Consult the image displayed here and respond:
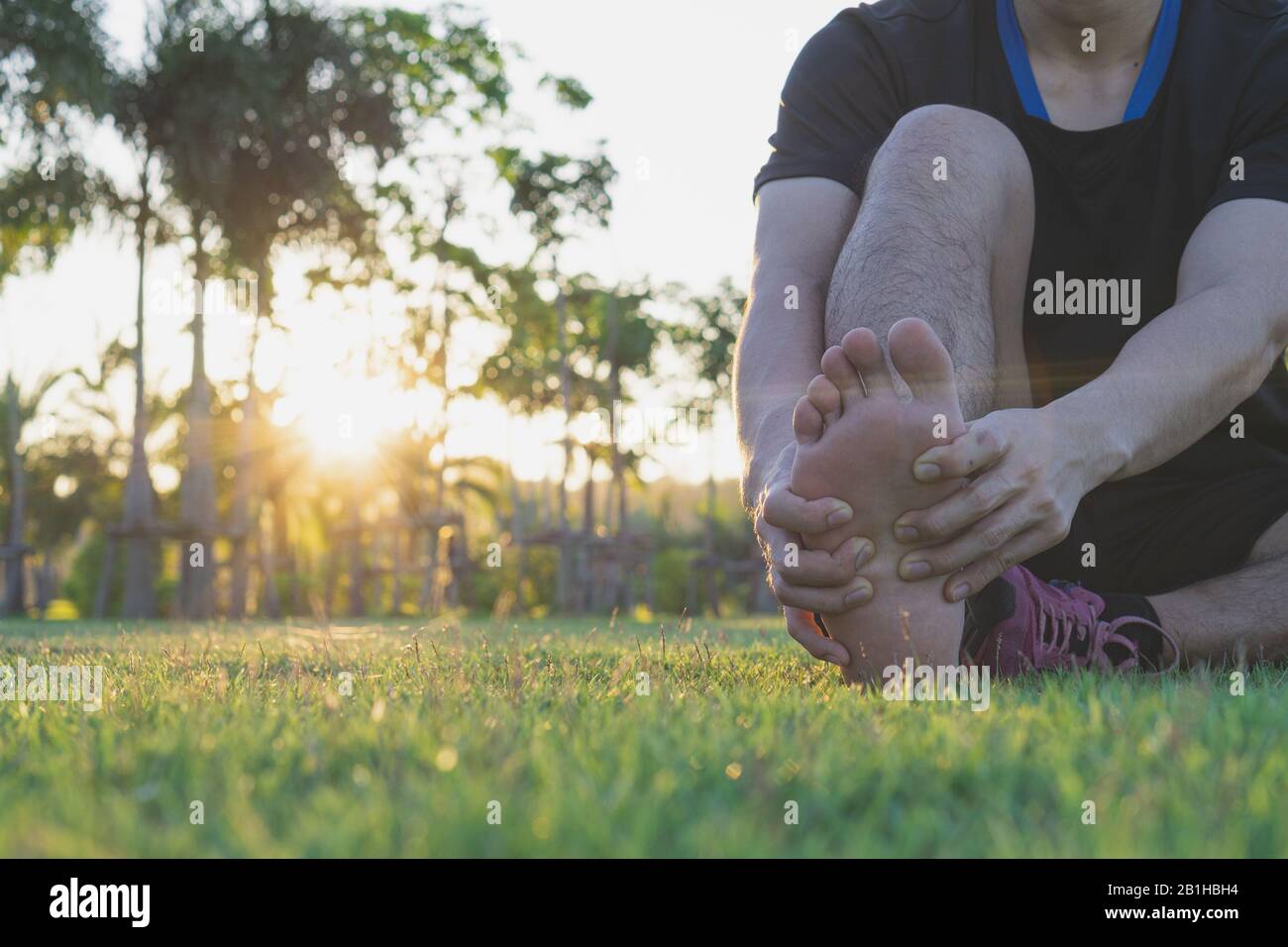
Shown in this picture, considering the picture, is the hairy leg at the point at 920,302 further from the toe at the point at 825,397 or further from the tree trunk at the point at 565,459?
the tree trunk at the point at 565,459

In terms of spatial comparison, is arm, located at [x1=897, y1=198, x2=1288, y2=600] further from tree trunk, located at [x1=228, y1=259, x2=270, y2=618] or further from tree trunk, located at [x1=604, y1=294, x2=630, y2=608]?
tree trunk, located at [x1=604, y1=294, x2=630, y2=608]

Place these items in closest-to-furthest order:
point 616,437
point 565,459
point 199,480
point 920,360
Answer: point 920,360 → point 199,480 → point 565,459 → point 616,437

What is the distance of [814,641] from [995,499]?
451mm

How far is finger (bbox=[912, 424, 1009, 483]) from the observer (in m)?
1.73

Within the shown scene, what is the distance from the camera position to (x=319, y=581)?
3256 cm

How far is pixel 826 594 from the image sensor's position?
6.29 feet

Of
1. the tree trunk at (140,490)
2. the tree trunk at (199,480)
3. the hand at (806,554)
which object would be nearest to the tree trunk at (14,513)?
the tree trunk at (140,490)

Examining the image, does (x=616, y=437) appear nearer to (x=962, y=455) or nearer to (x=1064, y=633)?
(x=1064, y=633)

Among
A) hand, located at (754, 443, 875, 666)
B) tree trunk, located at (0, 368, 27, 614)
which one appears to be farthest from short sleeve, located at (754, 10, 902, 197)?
tree trunk, located at (0, 368, 27, 614)

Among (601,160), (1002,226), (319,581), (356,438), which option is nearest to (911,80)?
(1002,226)

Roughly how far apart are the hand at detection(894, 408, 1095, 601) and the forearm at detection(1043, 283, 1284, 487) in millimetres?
66

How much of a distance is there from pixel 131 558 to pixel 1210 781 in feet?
67.0

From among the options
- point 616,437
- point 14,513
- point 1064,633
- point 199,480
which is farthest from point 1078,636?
point 14,513
